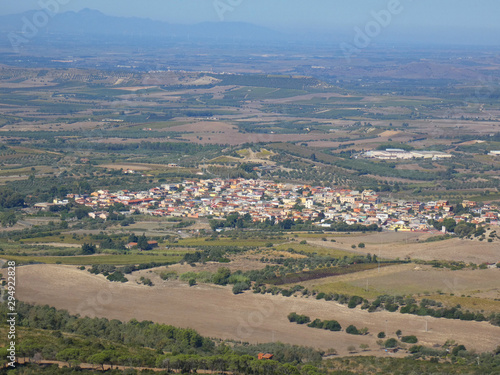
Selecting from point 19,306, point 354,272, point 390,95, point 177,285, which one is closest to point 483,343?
point 354,272

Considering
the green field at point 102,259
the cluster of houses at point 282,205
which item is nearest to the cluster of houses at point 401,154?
the cluster of houses at point 282,205

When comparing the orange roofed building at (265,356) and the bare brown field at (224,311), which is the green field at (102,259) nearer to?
the bare brown field at (224,311)

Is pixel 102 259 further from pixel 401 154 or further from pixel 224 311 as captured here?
pixel 401 154

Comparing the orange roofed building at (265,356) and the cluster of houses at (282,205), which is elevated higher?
the orange roofed building at (265,356)

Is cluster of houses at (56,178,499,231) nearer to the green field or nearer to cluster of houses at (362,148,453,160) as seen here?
the green field

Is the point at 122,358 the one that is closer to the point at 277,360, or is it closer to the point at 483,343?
the point at 277,360

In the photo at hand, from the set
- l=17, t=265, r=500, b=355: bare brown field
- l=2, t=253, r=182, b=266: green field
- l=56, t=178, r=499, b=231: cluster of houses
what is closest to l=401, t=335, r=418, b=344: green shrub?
l=17, t=265, r=500, b=355: bare brown field
